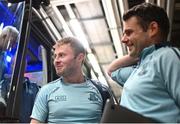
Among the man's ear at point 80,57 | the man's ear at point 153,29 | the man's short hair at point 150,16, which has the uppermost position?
the man's short hair at point 150,16

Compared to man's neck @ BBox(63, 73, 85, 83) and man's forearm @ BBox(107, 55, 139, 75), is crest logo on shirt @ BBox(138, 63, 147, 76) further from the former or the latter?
man's neck @ BBox(63, 73, 85, 83)

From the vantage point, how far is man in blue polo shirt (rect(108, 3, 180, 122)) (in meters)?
1.44

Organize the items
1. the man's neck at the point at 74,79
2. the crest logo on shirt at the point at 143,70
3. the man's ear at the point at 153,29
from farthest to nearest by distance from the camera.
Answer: the man's neck at the point at 74,79, the man's ear at the point at 153,29, the crest logo on shirt at the point at 143,70

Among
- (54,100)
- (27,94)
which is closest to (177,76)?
(54,100)

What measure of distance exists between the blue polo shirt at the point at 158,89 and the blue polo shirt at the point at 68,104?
2.24ft

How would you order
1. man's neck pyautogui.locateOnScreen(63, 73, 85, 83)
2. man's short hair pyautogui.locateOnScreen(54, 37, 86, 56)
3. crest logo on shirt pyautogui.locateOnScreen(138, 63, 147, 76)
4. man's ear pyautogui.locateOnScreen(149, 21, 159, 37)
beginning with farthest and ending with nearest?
man's short hair pyautogui.locateOnScreen(54, 37, 86, 56), man's neck pyautogui.locateOnScreen(63, 73, 85, 83), man's ear pyautogui.locateOnScreen(149, 21, 159, 37), crest logo on shirt pyautogui.locateOnScreen(138, 63, 147, 76)

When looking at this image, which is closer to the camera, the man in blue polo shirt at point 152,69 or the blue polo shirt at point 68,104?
the man in blue polo shirt at point 152,69

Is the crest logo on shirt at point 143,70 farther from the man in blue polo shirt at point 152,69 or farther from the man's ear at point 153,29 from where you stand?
the man's ear at point 153,29

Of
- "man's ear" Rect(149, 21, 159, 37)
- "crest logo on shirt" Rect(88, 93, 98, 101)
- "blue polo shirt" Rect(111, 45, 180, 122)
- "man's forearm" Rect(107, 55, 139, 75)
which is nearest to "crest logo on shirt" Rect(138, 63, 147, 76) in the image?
"blue polo shirt" Rect(111, 45, 180, 122)

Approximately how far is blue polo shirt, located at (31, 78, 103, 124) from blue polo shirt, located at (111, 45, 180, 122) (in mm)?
683

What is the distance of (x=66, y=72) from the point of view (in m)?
2.40

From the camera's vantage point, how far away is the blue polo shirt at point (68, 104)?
86.0 inches

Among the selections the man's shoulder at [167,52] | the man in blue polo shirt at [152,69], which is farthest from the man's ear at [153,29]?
the man's shoulder at [167,52]

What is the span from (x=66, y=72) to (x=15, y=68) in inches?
14.4
